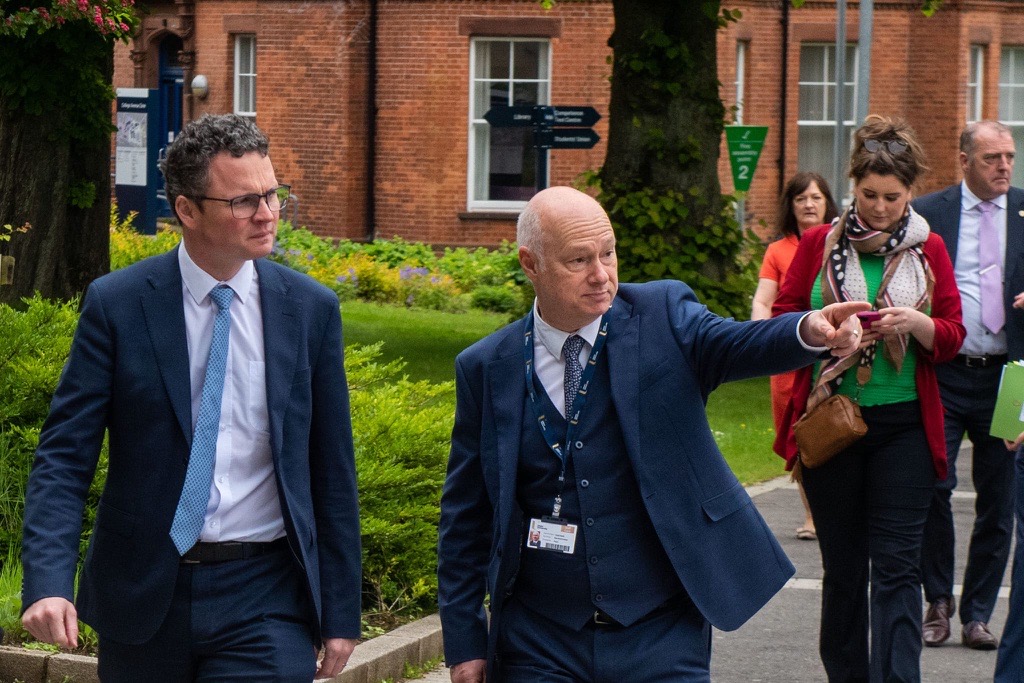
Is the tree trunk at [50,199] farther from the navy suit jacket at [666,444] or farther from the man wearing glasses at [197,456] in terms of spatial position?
the navy suit jacket at [666,444]

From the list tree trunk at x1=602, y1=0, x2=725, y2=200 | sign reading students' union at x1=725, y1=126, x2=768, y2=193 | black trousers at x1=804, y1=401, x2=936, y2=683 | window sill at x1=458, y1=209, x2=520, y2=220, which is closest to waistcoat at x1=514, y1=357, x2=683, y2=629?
black trousers at x1=804, y1=401, x2=936, y2=683

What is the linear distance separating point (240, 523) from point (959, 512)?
7.25 meters

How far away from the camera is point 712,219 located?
14.9 m

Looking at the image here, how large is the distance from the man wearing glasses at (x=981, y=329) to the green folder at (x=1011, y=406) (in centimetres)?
100

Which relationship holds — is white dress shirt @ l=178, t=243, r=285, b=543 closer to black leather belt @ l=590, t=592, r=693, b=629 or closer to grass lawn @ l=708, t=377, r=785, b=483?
black leather belt @ l=590, t=592, r=693, b=629

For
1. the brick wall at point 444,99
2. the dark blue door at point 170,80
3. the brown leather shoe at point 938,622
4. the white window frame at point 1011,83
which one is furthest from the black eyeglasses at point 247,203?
the white window frame at point 1011,83

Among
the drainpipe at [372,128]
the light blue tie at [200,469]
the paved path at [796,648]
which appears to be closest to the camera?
the light blue tie at [200,469]

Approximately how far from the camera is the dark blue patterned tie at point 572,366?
3.69 meters

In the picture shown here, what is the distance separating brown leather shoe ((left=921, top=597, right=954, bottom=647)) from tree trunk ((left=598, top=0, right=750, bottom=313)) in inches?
301

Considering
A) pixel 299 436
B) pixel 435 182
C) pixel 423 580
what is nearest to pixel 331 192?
pixel 435 182

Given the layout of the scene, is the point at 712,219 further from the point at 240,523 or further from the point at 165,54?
the point at 165,54

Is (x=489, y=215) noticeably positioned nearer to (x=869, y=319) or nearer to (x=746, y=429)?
(x=746, y=429)

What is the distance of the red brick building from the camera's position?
25219 millimetres

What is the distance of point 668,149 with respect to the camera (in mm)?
14719
